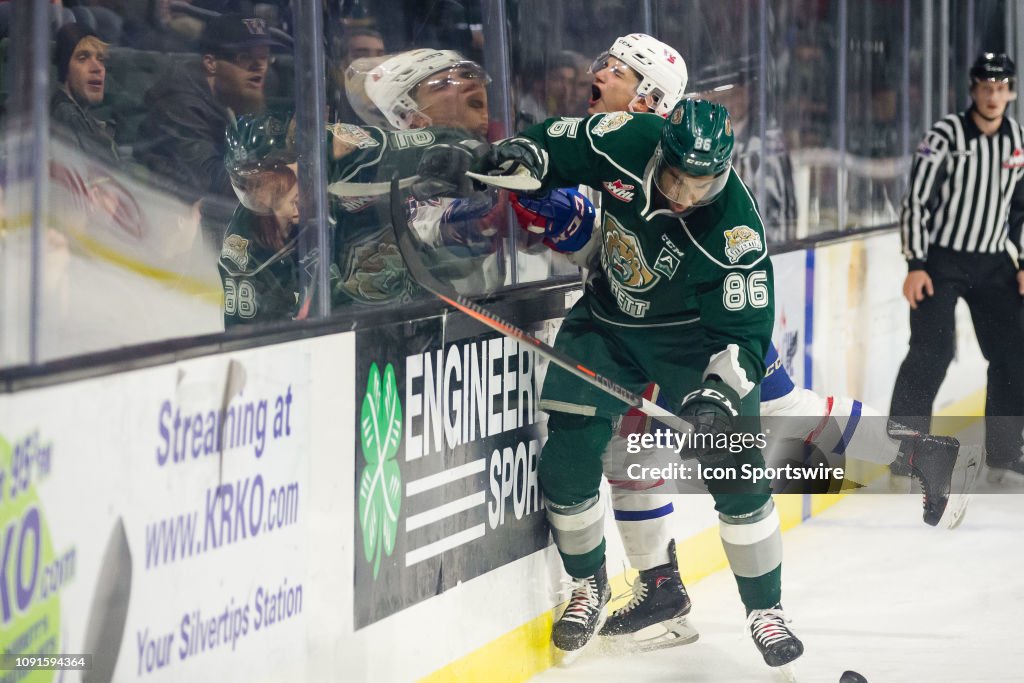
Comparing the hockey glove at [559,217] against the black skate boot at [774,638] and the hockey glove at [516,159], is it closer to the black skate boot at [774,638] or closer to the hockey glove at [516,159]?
the hockey glove at [516,159]

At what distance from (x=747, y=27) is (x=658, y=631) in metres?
2.20

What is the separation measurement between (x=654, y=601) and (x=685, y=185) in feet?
3.98

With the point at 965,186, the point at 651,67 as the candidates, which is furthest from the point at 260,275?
the point at 965,186

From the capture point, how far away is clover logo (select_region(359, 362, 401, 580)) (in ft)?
9.29

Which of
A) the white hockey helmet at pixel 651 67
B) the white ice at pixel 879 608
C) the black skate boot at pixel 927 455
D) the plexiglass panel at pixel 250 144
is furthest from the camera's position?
the black skate boot at pixel 927 455

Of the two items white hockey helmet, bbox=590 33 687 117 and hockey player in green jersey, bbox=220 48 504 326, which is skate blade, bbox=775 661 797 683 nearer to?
hockey player in green jersey, bbox=220 48 504 326

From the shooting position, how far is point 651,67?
3422 millimetres

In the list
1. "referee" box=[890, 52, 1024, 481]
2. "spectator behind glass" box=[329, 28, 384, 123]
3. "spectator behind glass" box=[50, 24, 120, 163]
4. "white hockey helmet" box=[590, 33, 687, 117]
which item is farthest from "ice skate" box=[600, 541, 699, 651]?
"referee" box=[890, 52, 1024, 481]

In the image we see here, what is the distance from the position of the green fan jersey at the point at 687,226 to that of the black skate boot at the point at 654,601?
2.60 feet

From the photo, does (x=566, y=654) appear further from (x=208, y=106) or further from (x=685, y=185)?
(x=208, y=106)

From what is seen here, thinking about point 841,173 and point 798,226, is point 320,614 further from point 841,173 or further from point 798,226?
point 841,173

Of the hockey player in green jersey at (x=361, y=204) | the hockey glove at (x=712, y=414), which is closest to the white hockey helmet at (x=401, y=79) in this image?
the hockey player in green jersey at (x=361, y=204)

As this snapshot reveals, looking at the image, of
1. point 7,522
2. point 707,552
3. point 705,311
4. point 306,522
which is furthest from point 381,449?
point 707,552

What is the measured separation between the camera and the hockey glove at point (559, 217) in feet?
10.9
